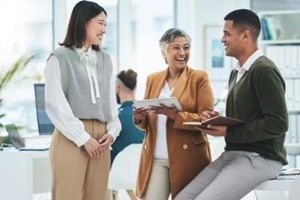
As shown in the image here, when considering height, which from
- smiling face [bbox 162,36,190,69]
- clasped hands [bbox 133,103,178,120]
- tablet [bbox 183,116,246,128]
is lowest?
tablet [bbox 183,116,246,128]

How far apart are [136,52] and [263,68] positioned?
310cm

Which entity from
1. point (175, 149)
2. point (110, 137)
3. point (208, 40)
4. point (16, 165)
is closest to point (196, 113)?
point (175, 149)

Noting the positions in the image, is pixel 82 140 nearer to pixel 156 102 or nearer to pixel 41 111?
pixel 156 102

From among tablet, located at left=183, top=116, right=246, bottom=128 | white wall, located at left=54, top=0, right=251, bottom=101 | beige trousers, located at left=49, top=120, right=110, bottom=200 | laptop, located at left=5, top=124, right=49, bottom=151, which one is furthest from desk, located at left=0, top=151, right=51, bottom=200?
white wall, located at left=54, top=0, right=251, bottom=101

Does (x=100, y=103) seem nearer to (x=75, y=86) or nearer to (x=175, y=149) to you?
(x=75, y=86)

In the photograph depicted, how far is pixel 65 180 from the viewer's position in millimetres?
2521

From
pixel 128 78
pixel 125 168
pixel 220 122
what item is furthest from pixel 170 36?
pixel 125 168

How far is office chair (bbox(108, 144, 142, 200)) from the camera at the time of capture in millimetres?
3684

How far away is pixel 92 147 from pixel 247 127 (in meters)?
0.76

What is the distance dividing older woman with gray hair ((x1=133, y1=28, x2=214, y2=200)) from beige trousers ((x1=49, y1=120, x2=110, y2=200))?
13.4 inches

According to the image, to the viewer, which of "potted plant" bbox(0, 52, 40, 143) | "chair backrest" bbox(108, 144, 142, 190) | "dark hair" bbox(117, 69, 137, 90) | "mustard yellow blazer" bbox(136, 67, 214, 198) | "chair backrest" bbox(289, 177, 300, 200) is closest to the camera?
"chair backrest" bbox(289, 177, 300, 200)

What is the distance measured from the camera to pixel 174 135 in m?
2.79

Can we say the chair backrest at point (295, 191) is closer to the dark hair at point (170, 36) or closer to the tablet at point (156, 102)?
the tablet at point (156, 102)

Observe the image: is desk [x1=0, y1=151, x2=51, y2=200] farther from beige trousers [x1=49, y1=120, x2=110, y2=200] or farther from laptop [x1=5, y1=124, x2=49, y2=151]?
beige trousers [x1=49, y1=120, x2=110, y2=200]
